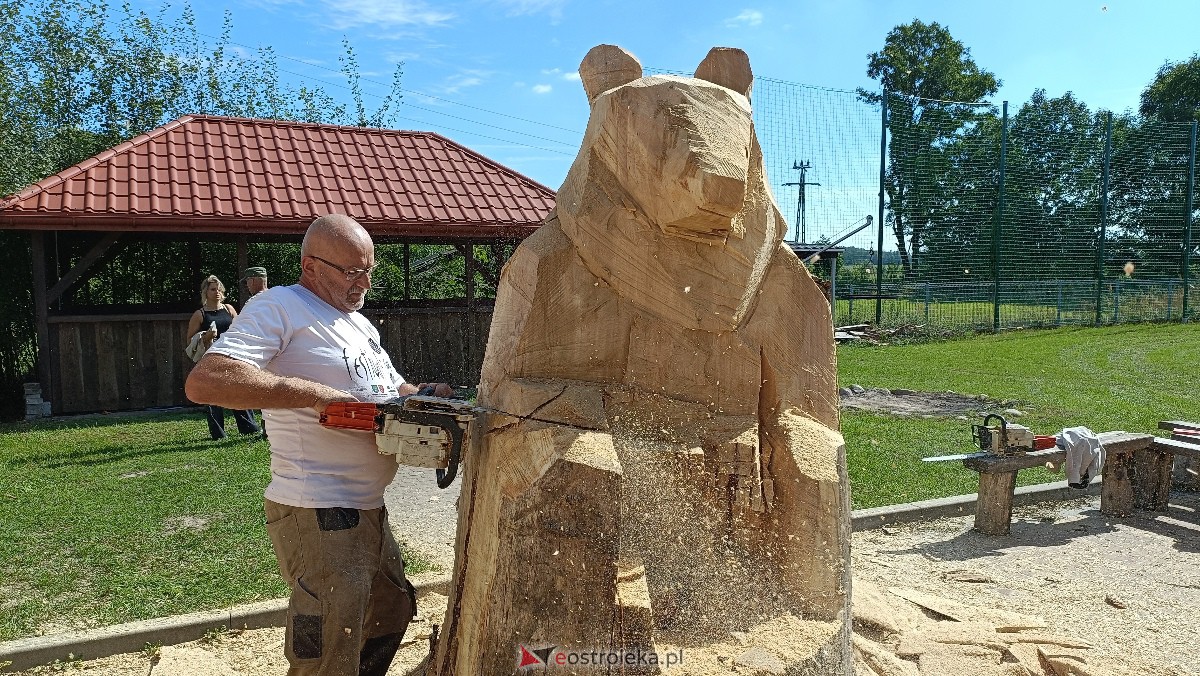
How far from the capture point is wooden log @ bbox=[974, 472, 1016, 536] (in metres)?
5.07

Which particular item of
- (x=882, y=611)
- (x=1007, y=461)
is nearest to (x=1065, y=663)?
(x=882, y=611)

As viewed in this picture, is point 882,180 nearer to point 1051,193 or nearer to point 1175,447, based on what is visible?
point 1051,193

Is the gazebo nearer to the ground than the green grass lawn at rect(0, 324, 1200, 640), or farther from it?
farther from it

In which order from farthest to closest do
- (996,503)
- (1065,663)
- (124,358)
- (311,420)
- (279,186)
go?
(279,186) < (124,358) < (996,503) < (1065,663) < (311,420)

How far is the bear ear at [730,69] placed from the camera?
8.03 ft

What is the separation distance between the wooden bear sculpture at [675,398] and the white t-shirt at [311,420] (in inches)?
12.0

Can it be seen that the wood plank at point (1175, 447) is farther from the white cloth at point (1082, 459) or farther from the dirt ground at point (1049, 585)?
the white cloth at point (1082, 459)

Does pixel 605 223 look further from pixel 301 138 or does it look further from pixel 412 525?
pixel 301 138

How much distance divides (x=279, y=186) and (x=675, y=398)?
27.7ft

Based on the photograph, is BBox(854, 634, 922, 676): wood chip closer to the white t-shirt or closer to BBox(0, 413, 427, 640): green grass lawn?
the white t-shirt

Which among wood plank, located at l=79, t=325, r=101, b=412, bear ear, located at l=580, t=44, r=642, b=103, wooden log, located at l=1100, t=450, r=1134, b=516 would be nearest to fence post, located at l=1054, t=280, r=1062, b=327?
wooden log, located at l=1100, t=450, r=1134, b=516

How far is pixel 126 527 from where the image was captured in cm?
499

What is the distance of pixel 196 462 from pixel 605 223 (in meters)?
5.61

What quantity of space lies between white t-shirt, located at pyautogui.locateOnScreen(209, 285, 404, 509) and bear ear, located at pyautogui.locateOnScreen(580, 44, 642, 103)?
102 cm
